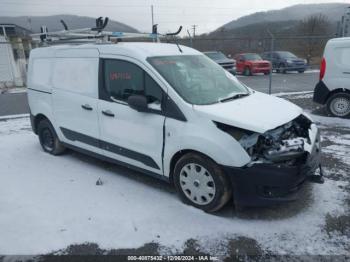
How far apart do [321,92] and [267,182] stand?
5.58m

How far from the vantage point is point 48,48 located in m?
5.25

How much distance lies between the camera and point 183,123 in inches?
137

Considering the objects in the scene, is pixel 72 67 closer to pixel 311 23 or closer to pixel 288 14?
pixel 311 23

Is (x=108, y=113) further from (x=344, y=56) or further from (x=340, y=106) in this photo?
(x=340, y=106)

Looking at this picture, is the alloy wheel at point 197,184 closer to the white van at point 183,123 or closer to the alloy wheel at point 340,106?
the white van at point 183,123

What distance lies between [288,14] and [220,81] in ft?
289

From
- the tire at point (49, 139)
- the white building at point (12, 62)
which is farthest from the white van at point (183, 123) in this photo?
the white building at point (12, 62)

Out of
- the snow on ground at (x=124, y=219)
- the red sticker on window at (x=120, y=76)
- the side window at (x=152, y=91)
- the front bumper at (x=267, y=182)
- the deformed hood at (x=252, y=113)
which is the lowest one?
the snow on ground at (x=124, y=219)

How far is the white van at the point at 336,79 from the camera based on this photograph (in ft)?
23.9

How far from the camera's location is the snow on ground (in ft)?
10.2

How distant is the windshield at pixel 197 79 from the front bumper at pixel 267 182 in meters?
0.98

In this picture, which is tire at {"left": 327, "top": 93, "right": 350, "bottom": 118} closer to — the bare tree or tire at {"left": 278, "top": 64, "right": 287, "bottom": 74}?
tire at {"left": 278, "top": 64, "right": 287, "bottom": 74}

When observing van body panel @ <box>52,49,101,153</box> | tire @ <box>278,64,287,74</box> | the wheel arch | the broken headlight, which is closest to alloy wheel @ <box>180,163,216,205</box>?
the wheel arch

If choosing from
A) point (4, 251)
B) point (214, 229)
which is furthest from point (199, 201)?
point (4, 251)
